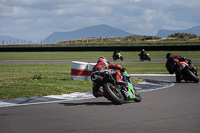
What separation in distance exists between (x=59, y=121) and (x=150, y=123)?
5.73 ft

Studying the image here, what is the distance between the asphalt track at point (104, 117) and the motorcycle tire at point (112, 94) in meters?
0.15

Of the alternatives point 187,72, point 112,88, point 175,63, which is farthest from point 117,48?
point 112,88

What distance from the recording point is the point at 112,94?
9.33m

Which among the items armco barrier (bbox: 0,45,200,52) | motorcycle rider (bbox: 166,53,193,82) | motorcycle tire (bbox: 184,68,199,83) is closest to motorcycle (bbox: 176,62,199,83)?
motorcycle tire (bbox: 184,68,199,83)

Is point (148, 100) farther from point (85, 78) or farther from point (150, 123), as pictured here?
point (85, 78)

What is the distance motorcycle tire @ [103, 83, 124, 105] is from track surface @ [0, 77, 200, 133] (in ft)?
0.51

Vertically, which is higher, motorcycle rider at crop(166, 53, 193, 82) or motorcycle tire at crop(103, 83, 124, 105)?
motorcycle rider at crop(166, 53, 193, 82)

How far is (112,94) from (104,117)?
5.51ft

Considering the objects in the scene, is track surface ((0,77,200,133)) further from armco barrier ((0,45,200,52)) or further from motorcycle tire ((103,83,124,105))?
armco barrier ((0,45,200,52))

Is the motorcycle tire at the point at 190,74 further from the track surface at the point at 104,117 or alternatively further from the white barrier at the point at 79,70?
the track surface at the point at 104,117

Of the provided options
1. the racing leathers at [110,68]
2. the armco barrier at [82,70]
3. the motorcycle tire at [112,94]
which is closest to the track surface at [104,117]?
the motorcycle tire at [112,94]

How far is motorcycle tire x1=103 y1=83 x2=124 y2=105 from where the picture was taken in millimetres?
9312

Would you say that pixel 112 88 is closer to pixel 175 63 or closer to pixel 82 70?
pixel 82 70

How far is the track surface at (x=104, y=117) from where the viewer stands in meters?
6.51
